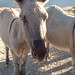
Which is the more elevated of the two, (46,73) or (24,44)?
(24,44)

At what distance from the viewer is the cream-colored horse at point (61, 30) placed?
2.97 metres

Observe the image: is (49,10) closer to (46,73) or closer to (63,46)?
(63,46)

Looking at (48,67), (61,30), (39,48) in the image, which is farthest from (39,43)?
(48,67)

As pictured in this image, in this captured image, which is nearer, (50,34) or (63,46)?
(63,46)

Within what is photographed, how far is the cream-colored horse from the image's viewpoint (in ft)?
9.73

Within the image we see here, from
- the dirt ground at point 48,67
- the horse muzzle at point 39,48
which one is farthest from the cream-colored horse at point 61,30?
the horse muzzle at point 39,48

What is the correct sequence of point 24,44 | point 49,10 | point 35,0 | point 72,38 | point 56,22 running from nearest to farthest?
point 35,0 → point 24,44 → point 72,38 → point 56,22 → point 49,10

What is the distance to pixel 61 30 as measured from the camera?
333cm

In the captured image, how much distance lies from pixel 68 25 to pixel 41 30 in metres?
1.86

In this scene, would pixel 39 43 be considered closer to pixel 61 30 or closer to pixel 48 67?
pixel 61 30

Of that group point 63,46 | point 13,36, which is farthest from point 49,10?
point 13,36

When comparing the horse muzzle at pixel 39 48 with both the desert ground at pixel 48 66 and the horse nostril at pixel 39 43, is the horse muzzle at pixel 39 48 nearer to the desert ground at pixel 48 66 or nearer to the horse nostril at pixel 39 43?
the horse nostril at pixel 39 43

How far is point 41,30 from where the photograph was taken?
1522 millimetres

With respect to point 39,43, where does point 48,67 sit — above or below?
below
